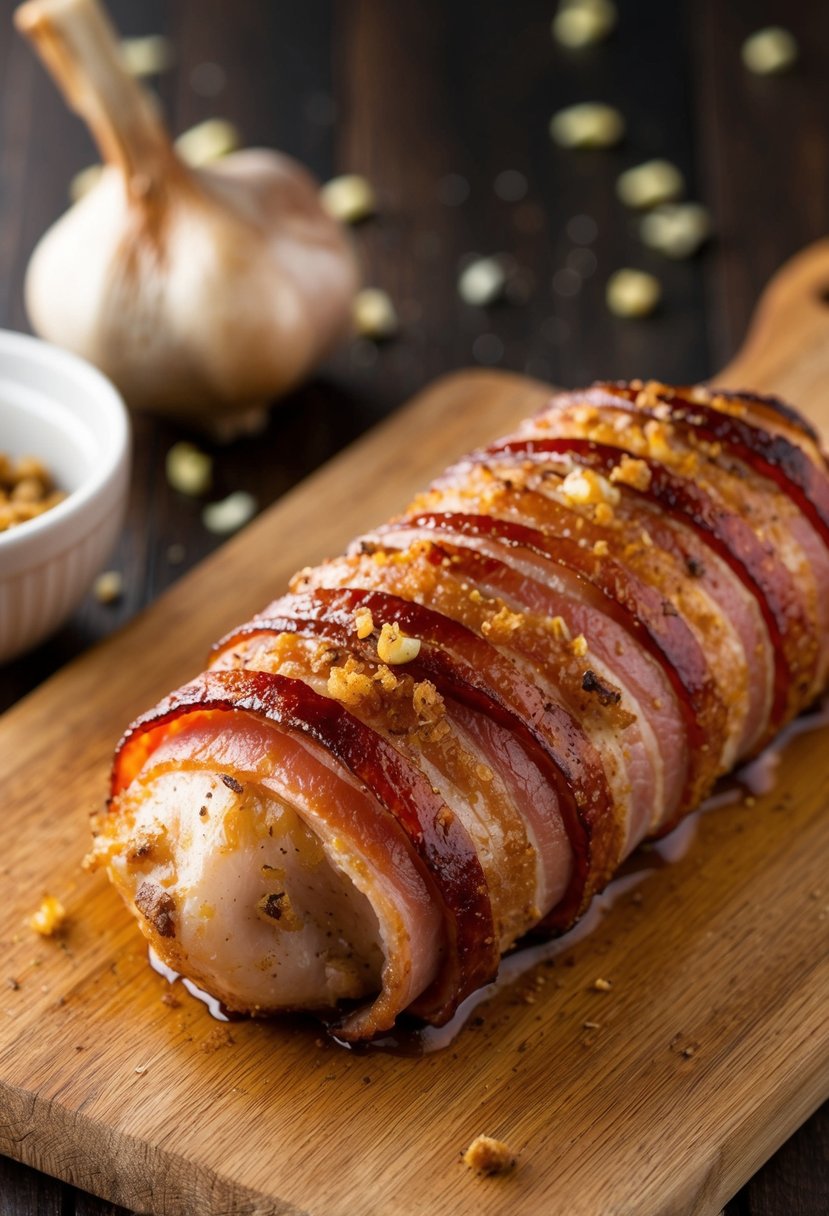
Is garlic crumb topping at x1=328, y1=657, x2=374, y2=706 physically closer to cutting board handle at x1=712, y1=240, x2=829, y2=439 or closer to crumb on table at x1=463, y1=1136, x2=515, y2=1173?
crumb on table at x1=463, y1=1136, x2=515, y2=1173

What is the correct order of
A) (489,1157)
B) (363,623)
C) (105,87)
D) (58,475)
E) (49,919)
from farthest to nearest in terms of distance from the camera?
(105,87), (58,475), (49,919), (363,623), (489,1157)

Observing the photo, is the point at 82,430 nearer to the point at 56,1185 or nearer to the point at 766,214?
the point at 56,1185

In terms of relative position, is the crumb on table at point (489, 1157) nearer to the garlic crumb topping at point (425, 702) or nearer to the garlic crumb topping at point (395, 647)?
the garlic crumb topping at point (425, 702)

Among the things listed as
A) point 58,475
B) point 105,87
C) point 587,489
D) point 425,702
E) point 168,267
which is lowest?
point 58,475

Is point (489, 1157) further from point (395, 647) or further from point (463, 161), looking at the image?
point (463, 161)

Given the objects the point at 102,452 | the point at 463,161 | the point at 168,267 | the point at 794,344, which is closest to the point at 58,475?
the point at 102,452

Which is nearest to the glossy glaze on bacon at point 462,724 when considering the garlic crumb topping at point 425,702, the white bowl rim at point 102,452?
the garlic crumb topping at point 425,702
